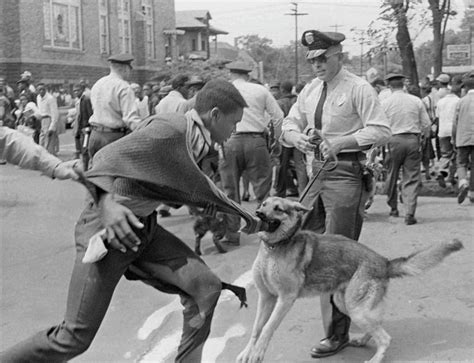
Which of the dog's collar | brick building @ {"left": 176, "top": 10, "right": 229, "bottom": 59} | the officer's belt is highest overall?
brick building @ {"left": 176, "top": 10, "right": 229, "bottom": 59}

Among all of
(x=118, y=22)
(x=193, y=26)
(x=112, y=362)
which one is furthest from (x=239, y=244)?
(x=193, y=26)

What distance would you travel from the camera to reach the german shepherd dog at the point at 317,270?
187 inches

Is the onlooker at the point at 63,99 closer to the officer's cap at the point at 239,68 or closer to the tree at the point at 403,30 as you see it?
the tree at the point at 403,30

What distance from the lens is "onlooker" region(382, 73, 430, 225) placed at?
1016 centimetres

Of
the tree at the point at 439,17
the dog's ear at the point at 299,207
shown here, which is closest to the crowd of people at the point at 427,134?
the tree at the point at 439,17

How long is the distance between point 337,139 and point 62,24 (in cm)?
2761

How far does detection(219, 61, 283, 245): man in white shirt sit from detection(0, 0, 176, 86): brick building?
22.5 meters

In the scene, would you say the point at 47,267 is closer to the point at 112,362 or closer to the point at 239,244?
the point at 239,244

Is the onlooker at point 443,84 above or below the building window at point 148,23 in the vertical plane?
below

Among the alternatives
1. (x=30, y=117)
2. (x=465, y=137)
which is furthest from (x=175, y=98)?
(x=30, y=117)

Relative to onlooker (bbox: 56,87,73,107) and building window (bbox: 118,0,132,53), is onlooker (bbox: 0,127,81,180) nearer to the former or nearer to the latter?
onlooker (bbox: 56,87,73,107)

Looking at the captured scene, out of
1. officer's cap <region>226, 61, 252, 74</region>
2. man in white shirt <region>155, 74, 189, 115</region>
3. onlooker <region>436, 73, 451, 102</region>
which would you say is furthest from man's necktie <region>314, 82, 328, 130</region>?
onlooker <region>436, 73, 451, 102</region>

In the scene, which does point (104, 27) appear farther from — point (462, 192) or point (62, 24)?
point (462, 192)

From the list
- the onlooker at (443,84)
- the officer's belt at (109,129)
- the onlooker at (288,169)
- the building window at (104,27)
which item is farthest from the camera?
the building window at (104,27)
